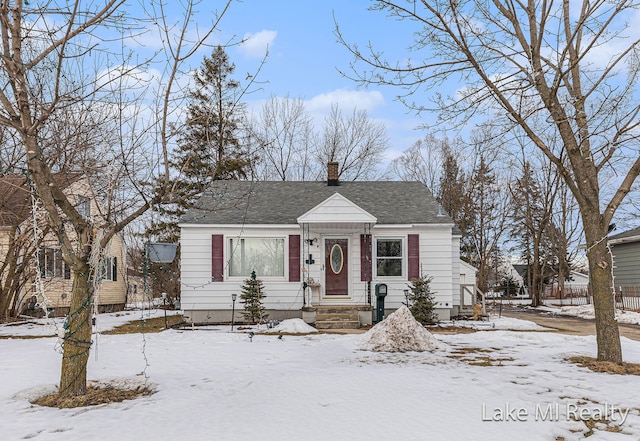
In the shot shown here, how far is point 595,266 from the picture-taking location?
7.68 metres

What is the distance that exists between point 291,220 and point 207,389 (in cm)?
848

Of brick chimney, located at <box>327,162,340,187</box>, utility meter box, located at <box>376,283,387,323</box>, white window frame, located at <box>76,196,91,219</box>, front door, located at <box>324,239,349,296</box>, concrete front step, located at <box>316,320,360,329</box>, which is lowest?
concrete front step, located at <box>316,320,360,329</box>

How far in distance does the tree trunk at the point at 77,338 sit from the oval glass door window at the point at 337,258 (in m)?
9.19

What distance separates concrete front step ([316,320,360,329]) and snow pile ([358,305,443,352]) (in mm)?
3418

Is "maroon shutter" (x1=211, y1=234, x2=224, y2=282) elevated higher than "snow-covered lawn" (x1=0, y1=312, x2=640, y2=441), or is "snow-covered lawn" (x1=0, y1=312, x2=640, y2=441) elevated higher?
"maroon shutter" (x1=211, y1=234, x2=224, y2=282)

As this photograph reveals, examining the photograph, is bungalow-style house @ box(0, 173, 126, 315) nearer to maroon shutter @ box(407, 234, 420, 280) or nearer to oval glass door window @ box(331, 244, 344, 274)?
oval glass door window @ box(331, 244, 344, 274)

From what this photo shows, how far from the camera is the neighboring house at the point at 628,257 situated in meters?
22.8

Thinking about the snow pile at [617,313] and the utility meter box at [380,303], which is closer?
the utility meter box at [380,303]

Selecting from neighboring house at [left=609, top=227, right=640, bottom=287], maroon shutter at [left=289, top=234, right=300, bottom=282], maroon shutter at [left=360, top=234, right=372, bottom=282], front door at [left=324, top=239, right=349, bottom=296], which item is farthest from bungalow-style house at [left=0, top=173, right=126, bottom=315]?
neighboring house at [left=609, top=227, right=640, bottom=287]

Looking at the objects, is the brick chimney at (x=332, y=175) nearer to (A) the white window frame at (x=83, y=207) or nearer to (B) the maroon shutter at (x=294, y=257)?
(B) the maroon shutter at (x=294, y=257)

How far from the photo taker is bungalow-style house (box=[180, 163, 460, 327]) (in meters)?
14.0

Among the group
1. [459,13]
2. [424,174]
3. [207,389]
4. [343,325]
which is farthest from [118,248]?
[424,174]

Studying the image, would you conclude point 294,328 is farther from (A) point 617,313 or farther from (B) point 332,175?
(A) point 617,313

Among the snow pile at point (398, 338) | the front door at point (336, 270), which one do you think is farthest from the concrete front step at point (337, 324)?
the snow pile at point (398, 338)
